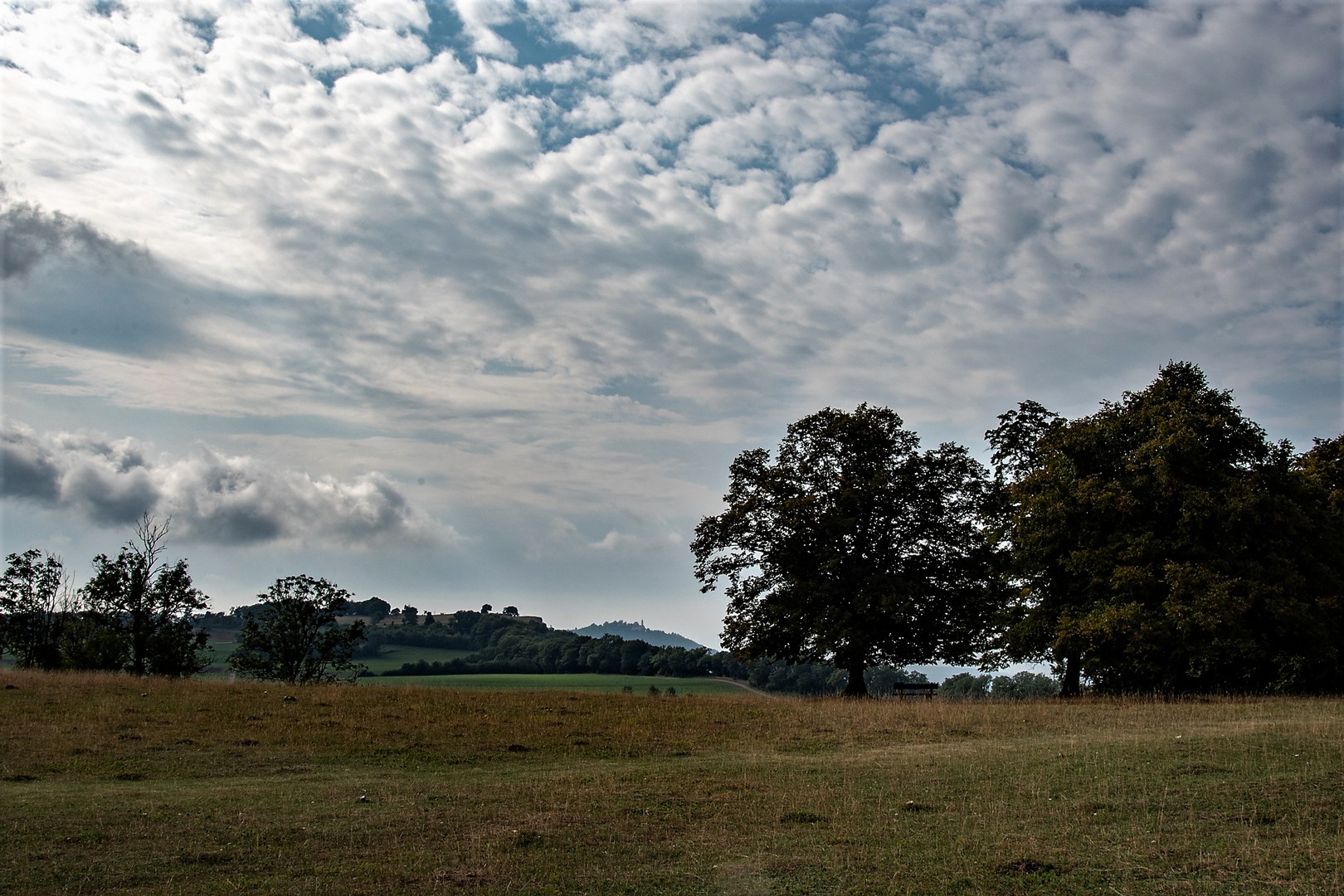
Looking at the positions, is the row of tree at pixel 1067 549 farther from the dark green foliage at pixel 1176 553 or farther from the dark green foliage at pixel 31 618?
the dark green foliage at pixel 31 618

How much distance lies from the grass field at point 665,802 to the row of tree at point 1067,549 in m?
6.17

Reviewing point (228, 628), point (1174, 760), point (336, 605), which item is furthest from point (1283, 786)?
point (228, 628)

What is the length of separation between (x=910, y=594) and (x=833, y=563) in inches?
138

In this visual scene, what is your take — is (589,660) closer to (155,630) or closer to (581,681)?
(581,681)

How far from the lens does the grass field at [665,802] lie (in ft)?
36.4

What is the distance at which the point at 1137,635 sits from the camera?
32.2 m

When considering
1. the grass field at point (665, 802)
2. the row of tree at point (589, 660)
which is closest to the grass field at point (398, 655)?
the row of tree at point (589, 660)

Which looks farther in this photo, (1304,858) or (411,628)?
(411,628)

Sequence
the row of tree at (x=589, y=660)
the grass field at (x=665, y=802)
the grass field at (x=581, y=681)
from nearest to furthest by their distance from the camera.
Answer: the grass field at (x=665, y=802), the grass field at (x=581, y=681), the row of tree at (x=589, y=660)

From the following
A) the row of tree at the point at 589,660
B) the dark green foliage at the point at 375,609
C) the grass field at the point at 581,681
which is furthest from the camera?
the dark green foliage at the point at 375,609

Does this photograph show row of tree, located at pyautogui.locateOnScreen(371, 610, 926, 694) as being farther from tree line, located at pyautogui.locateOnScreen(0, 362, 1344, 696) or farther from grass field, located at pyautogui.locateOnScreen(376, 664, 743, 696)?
tree line, located at pyautogui.locateOnScreen(0, 362, 1344, 696)

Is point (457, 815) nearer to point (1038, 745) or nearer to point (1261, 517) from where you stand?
point (1038, 745)

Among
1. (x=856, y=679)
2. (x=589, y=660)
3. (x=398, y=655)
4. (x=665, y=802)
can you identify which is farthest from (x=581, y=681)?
(x=665, y=802)

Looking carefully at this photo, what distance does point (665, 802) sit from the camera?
1590 centimetres
